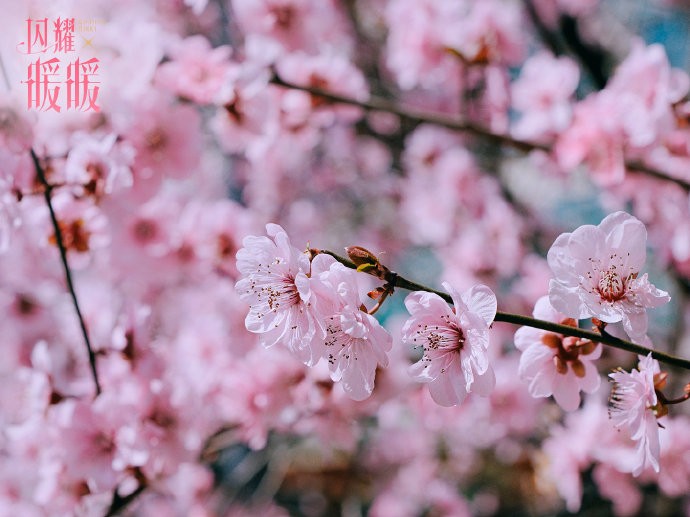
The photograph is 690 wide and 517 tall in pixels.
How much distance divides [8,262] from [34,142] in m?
0.62

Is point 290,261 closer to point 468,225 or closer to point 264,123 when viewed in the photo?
point 264,123

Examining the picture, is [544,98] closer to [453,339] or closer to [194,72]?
[194,72]

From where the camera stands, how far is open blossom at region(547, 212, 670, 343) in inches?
34.0

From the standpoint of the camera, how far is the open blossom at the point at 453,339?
33.1 inches

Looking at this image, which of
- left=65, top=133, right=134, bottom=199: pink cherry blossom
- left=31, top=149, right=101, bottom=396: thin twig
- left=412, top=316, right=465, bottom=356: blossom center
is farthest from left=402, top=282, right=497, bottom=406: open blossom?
left=65, top=133, right=134, bottom=199: pink cherry blossom

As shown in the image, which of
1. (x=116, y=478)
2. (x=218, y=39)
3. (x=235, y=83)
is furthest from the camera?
(x=218, y=39)

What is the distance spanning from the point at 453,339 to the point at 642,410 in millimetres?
286

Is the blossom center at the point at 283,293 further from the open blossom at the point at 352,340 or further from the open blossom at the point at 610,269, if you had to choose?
the open blossom at the point at 610,269

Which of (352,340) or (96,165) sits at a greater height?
(352,340)

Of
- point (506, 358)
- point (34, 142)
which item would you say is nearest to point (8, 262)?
point (34, 142)

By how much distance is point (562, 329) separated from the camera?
807 mm

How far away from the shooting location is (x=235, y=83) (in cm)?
185

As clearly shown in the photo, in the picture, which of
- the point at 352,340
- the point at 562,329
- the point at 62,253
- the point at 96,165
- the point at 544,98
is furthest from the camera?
the point at 544,98

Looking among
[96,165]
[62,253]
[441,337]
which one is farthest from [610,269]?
[96,165]
